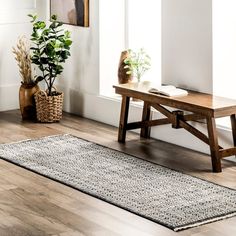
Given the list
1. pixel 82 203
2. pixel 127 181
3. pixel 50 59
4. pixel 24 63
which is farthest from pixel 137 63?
pixel 82 203

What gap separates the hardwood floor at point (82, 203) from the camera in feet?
14.5

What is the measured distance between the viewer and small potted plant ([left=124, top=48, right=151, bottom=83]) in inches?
259

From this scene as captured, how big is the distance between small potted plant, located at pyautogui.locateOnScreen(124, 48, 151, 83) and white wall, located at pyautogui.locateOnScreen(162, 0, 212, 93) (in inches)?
11.4

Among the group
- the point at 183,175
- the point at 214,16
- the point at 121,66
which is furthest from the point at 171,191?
the point at 121,66

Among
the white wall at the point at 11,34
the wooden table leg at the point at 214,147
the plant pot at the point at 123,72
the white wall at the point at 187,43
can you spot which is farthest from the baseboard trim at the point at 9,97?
the wooden table leg at the point at 214,147

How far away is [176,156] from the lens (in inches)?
234

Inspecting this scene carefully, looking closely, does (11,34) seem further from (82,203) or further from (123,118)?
(82,203)

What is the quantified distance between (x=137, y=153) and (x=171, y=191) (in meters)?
1.00

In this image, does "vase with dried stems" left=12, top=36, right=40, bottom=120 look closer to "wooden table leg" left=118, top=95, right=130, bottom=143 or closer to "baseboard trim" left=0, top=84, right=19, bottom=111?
"baseboard trim" left=0, top=84, right=19, bottom=111

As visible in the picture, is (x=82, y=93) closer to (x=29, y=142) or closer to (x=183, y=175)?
(x=29, y=142)

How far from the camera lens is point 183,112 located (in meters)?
6.00

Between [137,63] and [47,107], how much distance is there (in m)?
0.98

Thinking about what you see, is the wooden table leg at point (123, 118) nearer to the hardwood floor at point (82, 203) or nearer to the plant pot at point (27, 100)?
the hardwood floor at point (82, 203)

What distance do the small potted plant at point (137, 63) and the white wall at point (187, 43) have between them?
289mm
